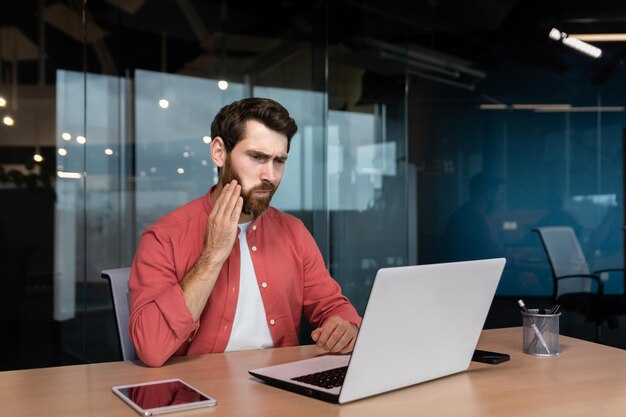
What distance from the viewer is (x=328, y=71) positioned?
5086 millimetres

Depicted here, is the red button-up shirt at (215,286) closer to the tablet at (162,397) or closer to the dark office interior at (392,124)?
the tablet at (162,397)

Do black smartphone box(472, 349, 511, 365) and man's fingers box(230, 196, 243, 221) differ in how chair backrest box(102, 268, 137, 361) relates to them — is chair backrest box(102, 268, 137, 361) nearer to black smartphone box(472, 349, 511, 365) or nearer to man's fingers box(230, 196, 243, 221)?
man's fingers box(230, 196, 243, 221)

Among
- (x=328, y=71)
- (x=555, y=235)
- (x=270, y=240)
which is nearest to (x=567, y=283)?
(x=555, y=235)

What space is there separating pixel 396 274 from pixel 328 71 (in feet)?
13.1

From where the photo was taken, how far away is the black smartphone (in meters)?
1.68

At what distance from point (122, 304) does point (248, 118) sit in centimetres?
68

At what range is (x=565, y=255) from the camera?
4.95 metres

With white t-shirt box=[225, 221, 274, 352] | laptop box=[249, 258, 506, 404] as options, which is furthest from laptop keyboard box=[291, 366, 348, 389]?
white t-shirt box=[225, 221, 274, 352]

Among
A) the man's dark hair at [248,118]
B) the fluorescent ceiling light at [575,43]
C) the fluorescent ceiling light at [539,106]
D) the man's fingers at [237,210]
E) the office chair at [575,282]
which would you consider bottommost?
the office chair at [575,282]

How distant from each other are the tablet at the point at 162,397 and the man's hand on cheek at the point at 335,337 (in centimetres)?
45

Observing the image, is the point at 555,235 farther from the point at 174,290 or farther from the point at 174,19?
the point at 174,290

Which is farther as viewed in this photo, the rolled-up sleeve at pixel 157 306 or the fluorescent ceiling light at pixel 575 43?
the fluorescent ceiling light at pixel 575 43

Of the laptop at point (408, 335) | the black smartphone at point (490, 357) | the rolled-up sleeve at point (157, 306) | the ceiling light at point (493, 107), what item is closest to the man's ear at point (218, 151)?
the rolled-up sleeve at point (157, 306)

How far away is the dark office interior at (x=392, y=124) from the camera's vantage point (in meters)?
4.57
